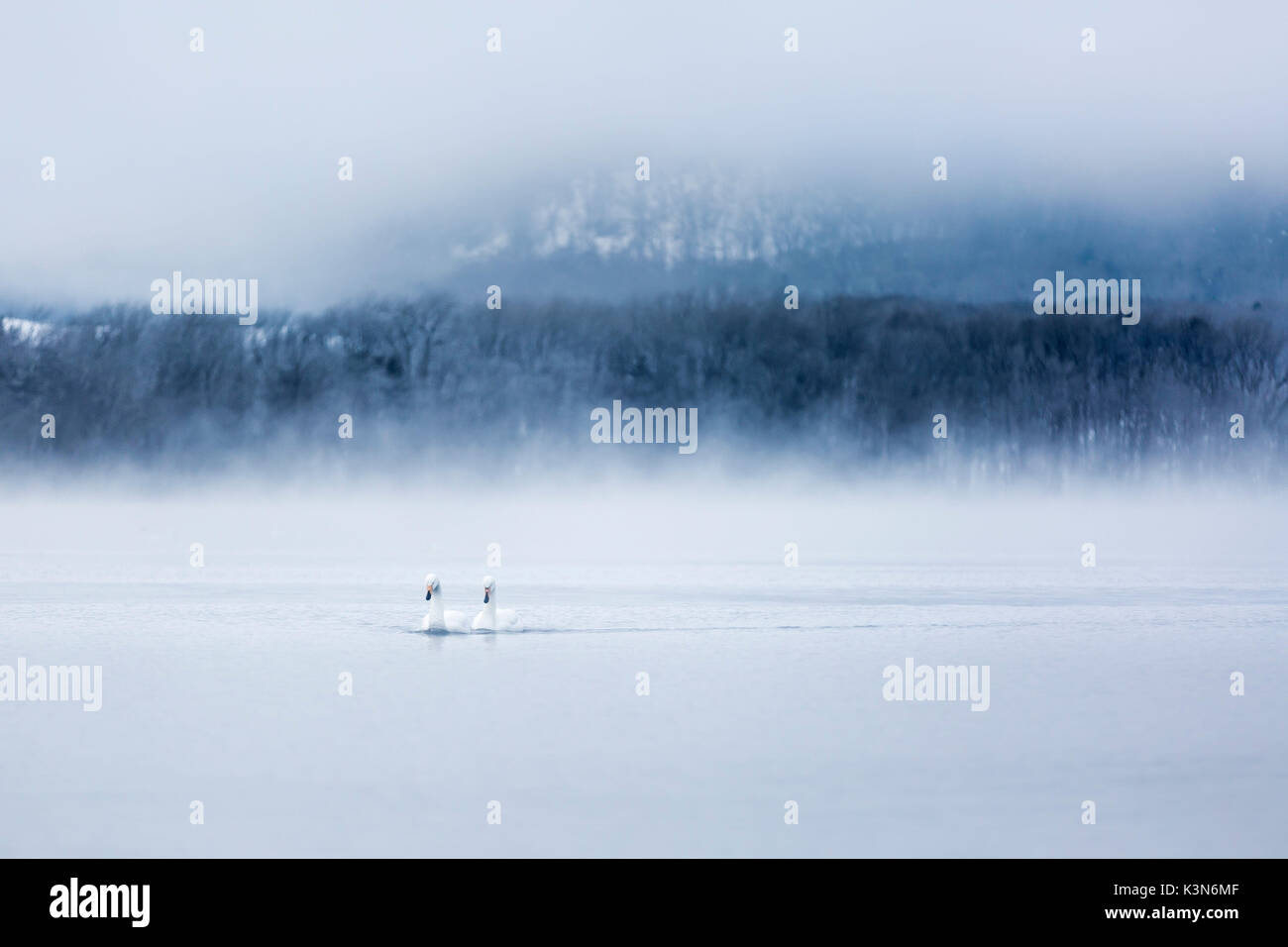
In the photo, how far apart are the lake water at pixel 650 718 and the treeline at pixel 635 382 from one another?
63.9 metres

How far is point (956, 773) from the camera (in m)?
8.46

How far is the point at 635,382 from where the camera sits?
9194cm

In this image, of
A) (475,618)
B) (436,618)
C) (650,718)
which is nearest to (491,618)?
(475,618)

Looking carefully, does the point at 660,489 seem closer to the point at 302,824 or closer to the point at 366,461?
the point at 366,461

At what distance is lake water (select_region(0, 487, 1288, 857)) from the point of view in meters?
7.33

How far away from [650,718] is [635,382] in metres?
82.2

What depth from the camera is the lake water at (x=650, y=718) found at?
7332mm

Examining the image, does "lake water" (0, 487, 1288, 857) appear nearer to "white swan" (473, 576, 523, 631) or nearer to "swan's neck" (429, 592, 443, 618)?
"white swan" (473, 576, 523, 631)

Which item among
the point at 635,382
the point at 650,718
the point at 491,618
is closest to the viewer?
the point at 650,718

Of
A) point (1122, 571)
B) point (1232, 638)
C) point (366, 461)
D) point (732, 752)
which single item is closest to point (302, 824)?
point (732, 752)

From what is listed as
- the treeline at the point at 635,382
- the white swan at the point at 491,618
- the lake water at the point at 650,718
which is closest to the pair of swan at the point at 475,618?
the white swan at the point at 491,618

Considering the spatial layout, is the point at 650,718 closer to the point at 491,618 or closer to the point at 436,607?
the point at 491,618
